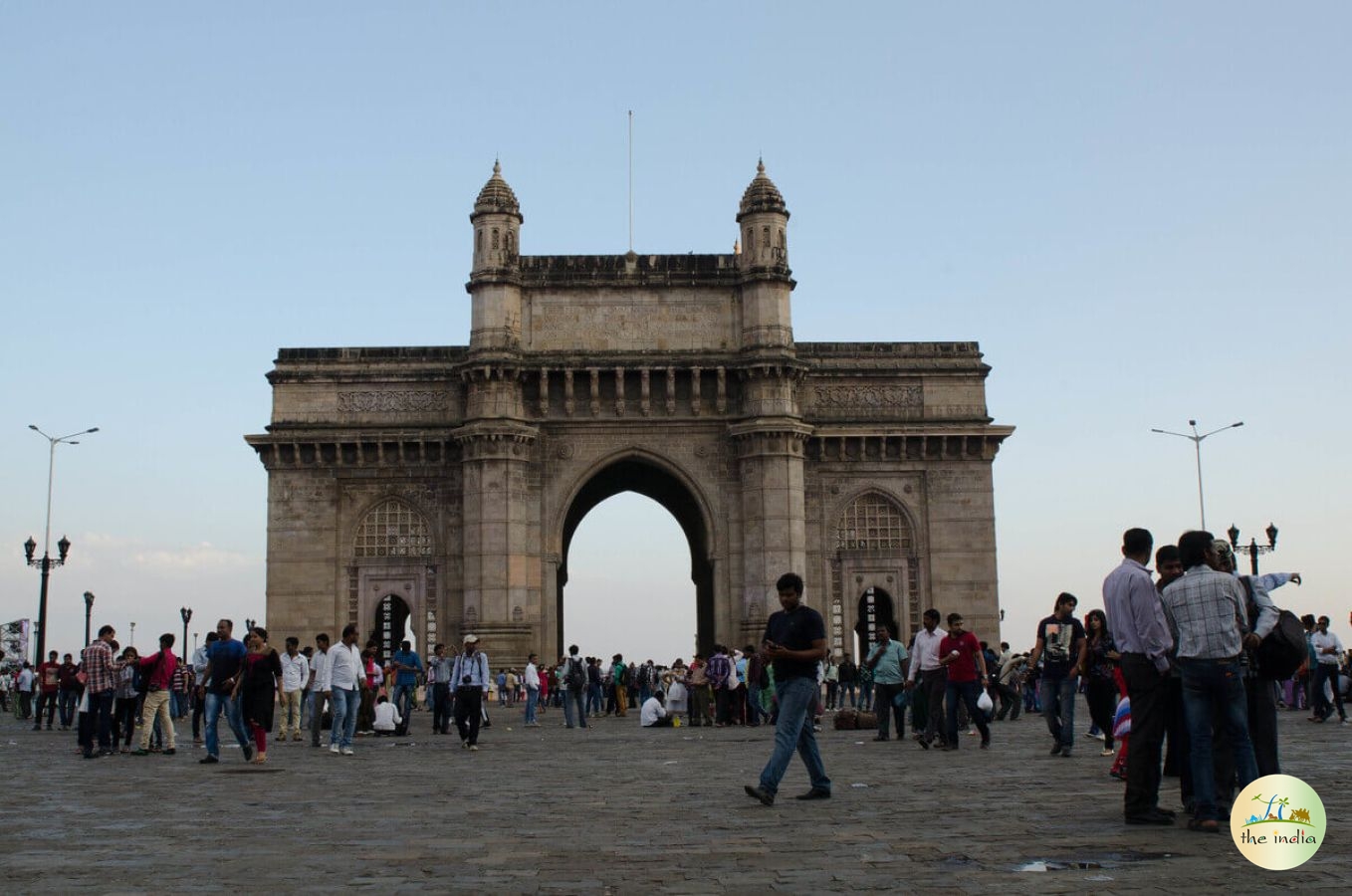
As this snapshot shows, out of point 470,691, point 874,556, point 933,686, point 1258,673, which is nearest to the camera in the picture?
point 1258,673

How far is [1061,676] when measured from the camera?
58.5 ft

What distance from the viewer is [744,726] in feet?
96.3

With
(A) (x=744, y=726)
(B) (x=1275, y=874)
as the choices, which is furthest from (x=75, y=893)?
(A) (x=744, y=726)

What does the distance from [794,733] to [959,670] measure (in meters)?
7.30

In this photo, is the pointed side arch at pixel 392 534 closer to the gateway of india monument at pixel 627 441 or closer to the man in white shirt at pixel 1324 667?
the gateway of india monument at pixel 627 441

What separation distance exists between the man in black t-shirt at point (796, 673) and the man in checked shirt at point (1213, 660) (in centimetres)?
292

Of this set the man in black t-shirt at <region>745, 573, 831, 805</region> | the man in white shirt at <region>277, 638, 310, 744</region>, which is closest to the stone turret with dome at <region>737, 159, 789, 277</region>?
the man in white shirt at <region>277, 638, 310, 744</region>

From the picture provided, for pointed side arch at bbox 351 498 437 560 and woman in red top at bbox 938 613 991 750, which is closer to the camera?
woman in red top at bbox 938 613 991 750

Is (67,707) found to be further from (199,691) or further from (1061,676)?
(1061,676)

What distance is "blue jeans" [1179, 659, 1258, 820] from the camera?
1015cm

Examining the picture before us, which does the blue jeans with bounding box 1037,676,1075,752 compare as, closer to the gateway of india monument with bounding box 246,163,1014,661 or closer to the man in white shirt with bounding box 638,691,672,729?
the man in white shirt with bounding box 638,691,672,729

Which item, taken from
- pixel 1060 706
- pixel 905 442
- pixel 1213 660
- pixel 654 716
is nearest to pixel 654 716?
pixel 654 716

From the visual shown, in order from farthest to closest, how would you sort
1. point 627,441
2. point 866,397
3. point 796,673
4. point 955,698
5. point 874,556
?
point 866,397 → point 874,556 → point 627,441 → point 955,698 → point 796,673

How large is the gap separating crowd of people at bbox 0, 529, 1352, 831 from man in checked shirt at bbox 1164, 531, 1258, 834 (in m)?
0.01
